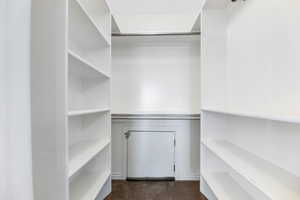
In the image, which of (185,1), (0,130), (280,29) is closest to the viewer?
(0,130)

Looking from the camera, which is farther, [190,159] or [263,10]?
[190,159]

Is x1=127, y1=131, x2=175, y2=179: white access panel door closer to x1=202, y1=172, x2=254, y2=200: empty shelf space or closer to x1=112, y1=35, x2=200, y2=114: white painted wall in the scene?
x1=112, y1=35, x2=200, y2=114: white painted wall

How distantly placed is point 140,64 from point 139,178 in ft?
5.45

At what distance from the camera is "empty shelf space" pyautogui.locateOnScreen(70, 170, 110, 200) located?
1.77m

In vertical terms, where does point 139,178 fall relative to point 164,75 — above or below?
below

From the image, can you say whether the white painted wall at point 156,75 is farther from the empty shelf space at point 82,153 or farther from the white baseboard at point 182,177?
the white baseboard at point 182,177

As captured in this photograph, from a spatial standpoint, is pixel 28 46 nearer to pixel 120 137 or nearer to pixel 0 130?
pixel 0 130

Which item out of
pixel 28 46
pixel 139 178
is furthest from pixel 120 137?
pixel 28 46

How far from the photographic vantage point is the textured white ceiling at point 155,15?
220 cm

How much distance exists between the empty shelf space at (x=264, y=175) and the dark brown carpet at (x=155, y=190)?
86 centimetres

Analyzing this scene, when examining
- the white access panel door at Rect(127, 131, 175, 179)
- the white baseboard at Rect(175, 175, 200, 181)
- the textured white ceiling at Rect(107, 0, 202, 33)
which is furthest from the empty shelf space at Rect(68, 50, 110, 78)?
the white baseboard at Rect(175, 175, 200, 181)

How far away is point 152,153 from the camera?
2.82 metres

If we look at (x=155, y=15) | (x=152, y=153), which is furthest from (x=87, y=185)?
(x=155, y=15)

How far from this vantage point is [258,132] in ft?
5.29
